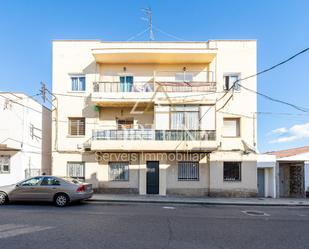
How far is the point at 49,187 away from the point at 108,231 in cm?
583

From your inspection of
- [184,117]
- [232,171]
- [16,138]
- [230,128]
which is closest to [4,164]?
[16,138]

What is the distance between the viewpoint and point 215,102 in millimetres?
16609

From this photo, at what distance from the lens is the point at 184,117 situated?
16.8m

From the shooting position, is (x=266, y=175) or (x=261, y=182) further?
(x=261, y=182)

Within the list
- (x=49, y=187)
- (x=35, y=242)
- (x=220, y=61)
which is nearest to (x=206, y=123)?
(x=220, y=61)

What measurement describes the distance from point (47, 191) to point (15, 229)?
4.64 meters

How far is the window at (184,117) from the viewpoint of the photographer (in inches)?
660

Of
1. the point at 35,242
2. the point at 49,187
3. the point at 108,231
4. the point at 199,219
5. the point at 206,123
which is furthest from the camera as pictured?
the point at 206,123

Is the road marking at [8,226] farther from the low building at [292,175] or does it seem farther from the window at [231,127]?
the low building at [292,175]

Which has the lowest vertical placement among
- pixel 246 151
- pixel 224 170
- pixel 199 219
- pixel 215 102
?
pixel 199 219

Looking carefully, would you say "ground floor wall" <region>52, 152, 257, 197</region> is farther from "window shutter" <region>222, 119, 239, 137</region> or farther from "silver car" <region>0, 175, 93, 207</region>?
"silver car" <region>0, 175, 93, 207</region>

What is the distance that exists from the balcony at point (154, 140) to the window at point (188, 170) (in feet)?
5.37

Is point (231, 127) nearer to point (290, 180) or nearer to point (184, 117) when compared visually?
point (184, 117)

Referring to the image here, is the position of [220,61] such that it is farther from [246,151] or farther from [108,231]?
[108,231]
